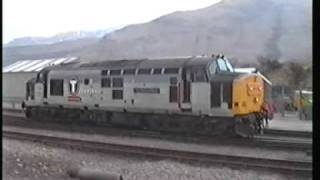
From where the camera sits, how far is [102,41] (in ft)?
19.1

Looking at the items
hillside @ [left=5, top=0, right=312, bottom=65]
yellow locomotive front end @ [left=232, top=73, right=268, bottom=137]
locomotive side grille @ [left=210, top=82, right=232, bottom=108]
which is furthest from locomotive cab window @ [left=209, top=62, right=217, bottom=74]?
hillside @ [left=5, top=0, right=312, bottom=65]

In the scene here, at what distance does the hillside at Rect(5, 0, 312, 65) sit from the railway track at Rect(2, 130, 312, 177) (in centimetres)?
119

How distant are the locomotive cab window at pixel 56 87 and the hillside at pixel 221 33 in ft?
12.9

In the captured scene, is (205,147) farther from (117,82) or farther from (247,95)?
(117,82)

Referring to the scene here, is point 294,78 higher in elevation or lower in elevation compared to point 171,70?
lower

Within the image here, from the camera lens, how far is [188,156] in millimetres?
6176

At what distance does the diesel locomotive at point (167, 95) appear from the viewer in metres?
7.92

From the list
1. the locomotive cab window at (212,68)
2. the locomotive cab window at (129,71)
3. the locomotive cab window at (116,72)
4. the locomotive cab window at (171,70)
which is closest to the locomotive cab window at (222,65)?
the locomotive cab window at (212,68)

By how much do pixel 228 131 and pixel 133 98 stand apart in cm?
206

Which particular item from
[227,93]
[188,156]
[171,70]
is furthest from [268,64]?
[171,70]

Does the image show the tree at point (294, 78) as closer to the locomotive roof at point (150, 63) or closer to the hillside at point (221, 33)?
the hillside at point (221, 33)

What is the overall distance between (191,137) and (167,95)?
1.03 metres

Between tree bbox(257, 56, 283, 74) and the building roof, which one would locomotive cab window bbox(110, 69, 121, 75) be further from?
tree bbox(257, 56, 283, 74)

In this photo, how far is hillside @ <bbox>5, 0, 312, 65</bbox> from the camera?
5.25m
